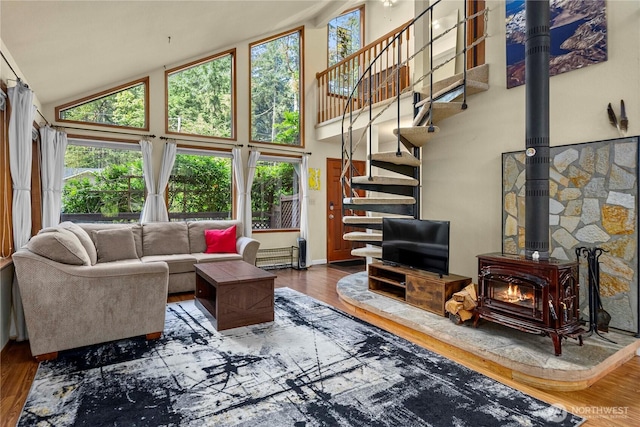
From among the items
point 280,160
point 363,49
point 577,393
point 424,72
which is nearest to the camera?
point 577,393

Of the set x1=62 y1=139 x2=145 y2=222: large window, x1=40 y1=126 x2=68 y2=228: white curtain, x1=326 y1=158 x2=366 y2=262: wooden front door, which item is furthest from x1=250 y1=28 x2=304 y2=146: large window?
x1=40 y1=126 x2=68 y2=228: white curtain

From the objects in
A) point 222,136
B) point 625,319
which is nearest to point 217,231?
point 222,136

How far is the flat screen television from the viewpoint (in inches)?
136

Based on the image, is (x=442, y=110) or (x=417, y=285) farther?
(x=442, y=110)

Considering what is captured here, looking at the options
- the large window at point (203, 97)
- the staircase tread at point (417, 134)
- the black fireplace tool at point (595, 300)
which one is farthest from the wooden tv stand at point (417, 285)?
the large window at point (203, 97)

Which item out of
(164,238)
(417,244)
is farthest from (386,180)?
(164,238)

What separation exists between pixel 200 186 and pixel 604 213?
5.27 m

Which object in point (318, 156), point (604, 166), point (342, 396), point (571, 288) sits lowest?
point (342, 396)

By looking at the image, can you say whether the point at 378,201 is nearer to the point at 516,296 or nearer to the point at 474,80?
the point at 474,80

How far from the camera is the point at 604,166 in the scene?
294cm

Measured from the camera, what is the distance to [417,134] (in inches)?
155

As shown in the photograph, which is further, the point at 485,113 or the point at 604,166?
the point at 485,113

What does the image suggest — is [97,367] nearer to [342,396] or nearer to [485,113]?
[342,396]

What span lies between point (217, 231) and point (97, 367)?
9.61 feet
